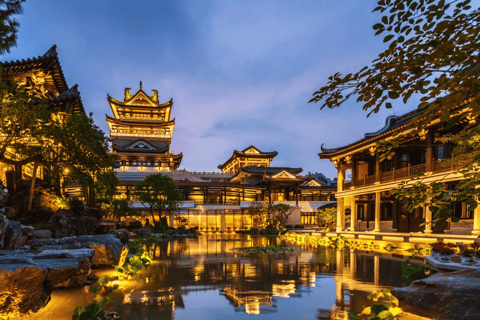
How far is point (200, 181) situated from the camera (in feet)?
145

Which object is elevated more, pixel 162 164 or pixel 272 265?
pixel 162 164

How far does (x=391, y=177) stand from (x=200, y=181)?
27.7m

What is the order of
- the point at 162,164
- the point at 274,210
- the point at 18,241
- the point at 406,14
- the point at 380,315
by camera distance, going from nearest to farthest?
the point at 406,14 → the point at 380,315 → the point at 18,241 → the point at 274,210 → the point at 162,164

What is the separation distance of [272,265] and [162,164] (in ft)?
133

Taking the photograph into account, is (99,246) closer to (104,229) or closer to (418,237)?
(104,229)

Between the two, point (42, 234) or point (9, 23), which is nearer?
point (9, 23)

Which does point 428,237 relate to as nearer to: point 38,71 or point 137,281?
point 137,281

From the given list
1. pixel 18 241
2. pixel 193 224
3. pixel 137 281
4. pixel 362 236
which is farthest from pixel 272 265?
pixel 193 224

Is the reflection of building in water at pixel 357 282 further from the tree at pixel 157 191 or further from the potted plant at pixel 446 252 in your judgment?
the tree at pixel 157 191

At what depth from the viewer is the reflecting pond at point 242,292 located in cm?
548

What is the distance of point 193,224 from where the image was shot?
37.0 m

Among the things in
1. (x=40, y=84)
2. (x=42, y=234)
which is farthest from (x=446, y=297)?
(x=40, y=84)

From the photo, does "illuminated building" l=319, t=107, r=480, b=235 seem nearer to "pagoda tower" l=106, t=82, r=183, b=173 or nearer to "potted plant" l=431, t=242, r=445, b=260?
"potted plant" l=431, t=242, r=445, b=260

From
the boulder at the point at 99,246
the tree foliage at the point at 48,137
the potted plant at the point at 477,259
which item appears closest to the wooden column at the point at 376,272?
the potted plant at the point at 477,259
